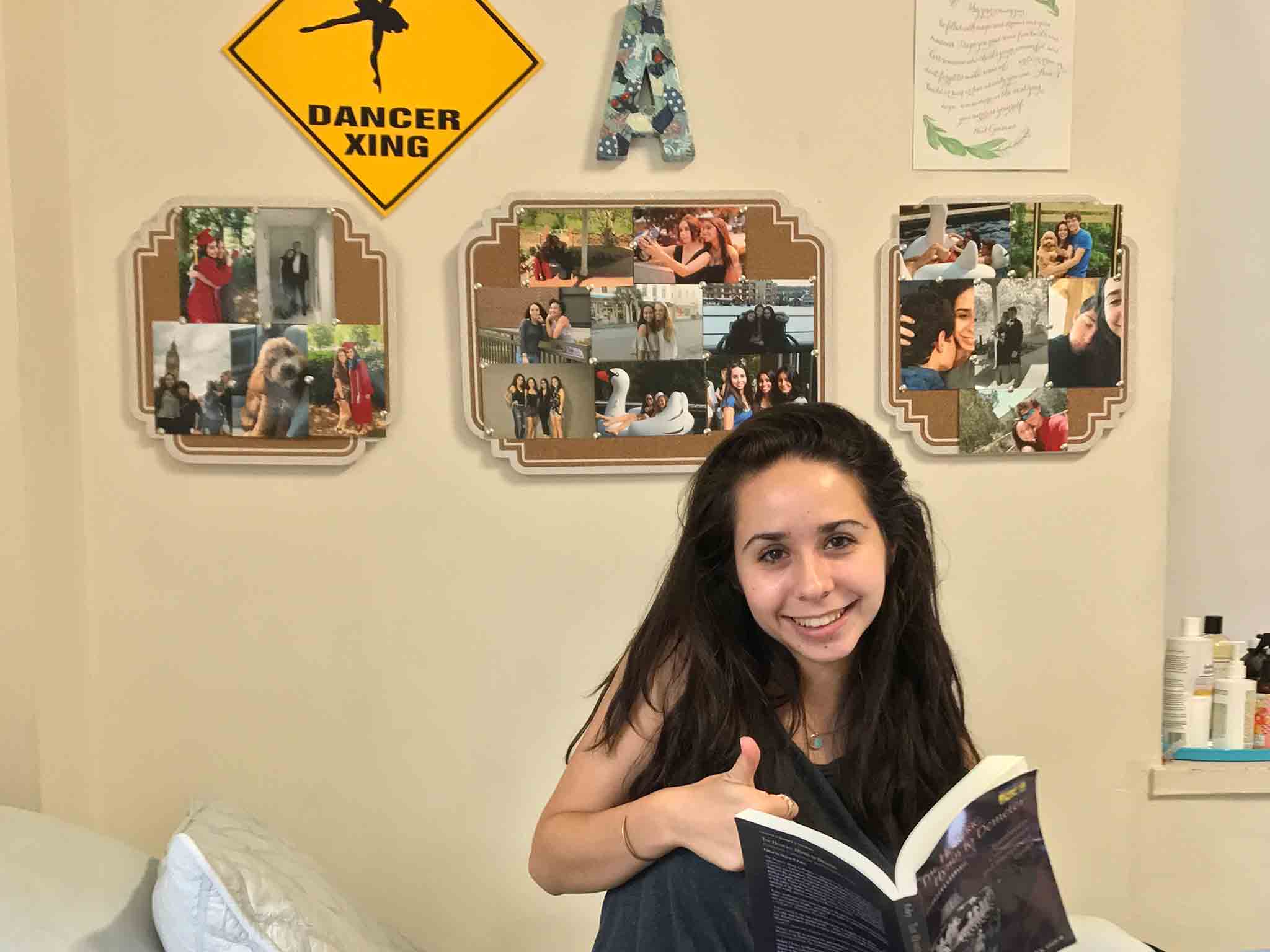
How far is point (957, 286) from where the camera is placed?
1711mm

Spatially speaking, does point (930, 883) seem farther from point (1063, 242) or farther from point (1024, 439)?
point (1063, 242)

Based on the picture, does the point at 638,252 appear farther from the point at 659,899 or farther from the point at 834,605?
the point at 659,899

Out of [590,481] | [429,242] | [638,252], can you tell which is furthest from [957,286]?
[429,242]

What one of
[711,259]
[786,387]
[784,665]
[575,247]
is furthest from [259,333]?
[784,665]

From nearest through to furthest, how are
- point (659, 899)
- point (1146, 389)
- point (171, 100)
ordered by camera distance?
point (659, 899), point (171, 100), point (1146, 389)

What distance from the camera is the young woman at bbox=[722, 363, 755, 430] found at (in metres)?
1.69

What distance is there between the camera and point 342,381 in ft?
5.45

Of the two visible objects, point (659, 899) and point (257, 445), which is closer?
point (659, 899)

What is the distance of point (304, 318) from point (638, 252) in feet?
1.77

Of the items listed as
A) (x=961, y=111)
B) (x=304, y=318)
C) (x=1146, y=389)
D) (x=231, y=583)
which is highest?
(x=961, y=111)

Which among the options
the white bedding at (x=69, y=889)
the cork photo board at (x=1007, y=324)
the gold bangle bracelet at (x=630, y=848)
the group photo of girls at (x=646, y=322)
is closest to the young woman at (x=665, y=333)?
the group photo of girls at (x=646, y=322)

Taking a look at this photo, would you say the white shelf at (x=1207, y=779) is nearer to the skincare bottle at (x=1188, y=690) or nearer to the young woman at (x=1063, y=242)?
the skincare bottle at (x=1188, y=690)

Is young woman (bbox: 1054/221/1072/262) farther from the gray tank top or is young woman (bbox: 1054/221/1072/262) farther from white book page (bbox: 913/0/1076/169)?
the gray tank top

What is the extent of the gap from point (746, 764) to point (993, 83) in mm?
1198
